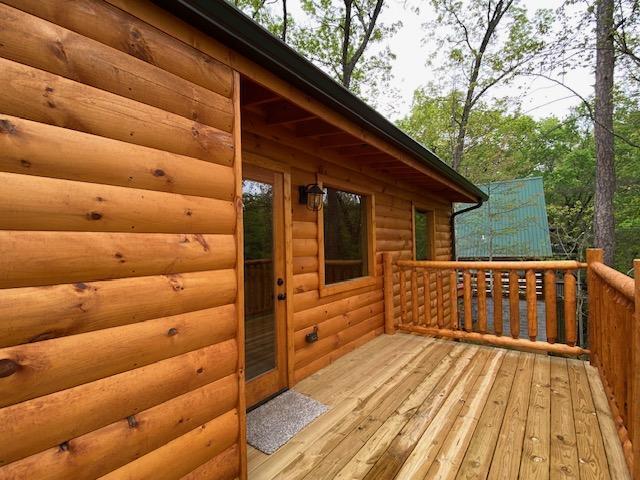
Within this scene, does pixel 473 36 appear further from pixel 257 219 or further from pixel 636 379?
pixel 636 379

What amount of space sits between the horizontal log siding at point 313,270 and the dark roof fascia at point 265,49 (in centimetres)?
65

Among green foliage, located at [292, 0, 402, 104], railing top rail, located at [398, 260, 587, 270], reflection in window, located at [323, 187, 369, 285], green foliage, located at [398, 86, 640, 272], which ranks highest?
green foliage, located at [292, 0, 402, 104]

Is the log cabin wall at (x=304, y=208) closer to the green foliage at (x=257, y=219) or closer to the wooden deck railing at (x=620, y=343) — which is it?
the green foliage at (x=257, y=219)

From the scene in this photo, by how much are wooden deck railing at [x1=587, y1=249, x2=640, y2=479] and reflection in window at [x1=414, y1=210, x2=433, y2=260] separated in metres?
3.18

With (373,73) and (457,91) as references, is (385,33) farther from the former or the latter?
(457,91)

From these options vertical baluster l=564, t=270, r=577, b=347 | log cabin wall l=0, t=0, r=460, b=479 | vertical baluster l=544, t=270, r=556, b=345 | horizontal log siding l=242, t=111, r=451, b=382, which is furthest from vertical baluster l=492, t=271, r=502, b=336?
log cabin wall l=0, t=0, r=460, b=479

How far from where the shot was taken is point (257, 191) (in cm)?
258

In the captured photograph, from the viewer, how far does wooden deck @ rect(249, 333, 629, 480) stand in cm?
172

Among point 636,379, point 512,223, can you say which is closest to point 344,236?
point 636,379

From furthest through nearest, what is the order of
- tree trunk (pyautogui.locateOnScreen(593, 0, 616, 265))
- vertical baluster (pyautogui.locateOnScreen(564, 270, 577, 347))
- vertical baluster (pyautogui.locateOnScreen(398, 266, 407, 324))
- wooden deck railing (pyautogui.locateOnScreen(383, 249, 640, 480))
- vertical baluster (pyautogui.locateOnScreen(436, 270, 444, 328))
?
tree trunk (pyautogui.locateOnScreen(593, 0, 616, 265)) < vertical baluster (pyautogui.locateOnScreen(398, 266, 407, 324)) < vertical baluster (pyautogui.locateOnScreen(436, 270, 444, 328)) < vertical baluster (pyautogui.locateOnScreen(564, 270, 577, 347)) < wooden deck railing (pyautogui.locateOnScreen(383, 249, 640, 480))

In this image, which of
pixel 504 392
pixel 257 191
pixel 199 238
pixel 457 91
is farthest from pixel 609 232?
pixel 199 238

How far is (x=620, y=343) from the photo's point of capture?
1.80m

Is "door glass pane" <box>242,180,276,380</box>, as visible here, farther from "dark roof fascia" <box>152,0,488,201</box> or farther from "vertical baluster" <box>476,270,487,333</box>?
"vertical baluster" <box>476,270,487,333</box>

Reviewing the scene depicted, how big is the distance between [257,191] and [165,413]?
5.59 ft
